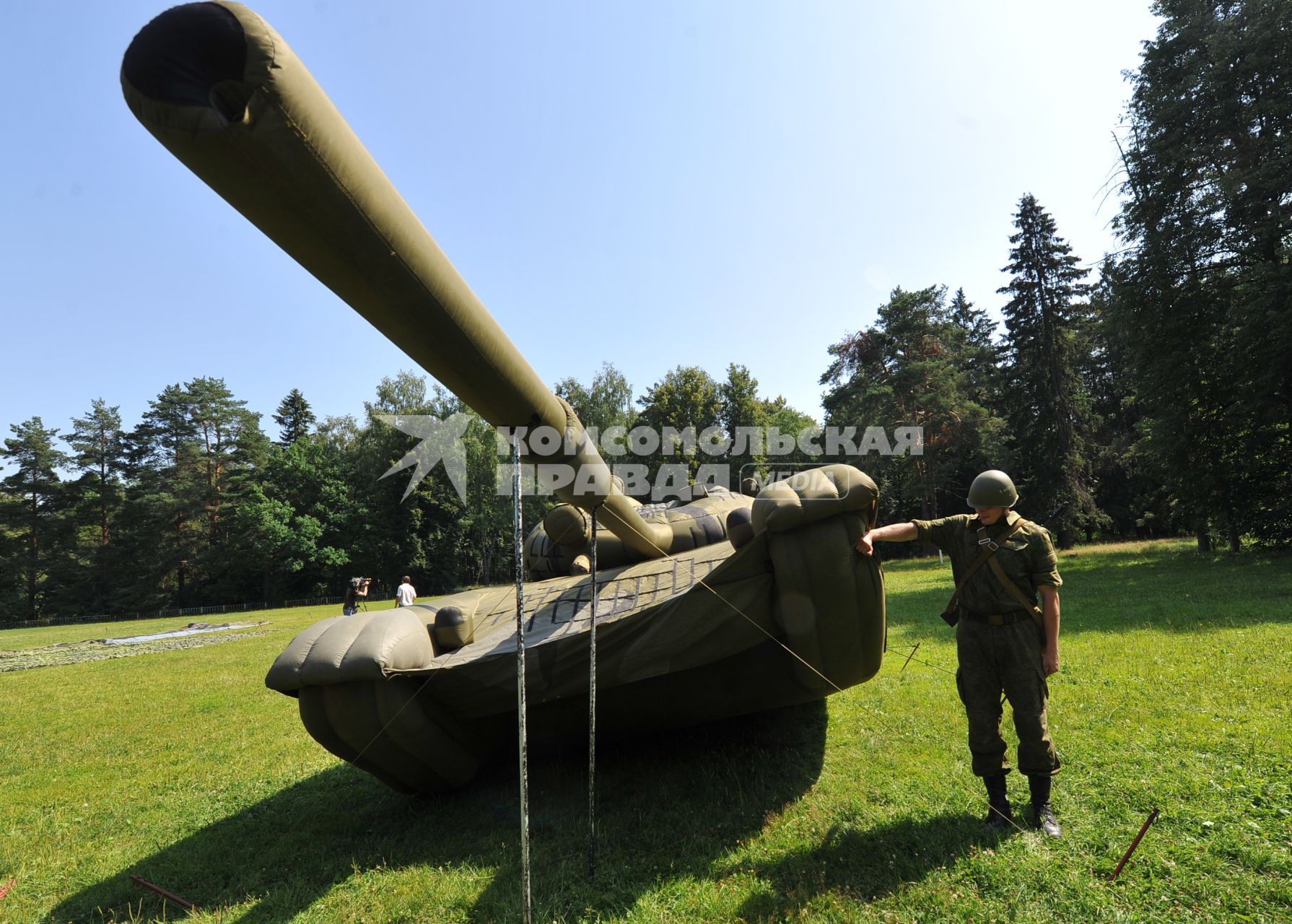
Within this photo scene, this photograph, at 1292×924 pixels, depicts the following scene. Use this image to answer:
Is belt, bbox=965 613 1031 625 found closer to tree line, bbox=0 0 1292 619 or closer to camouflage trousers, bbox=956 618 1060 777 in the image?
camouflage trousers, bbox=956 618 1060 777

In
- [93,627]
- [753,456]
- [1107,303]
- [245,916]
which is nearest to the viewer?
[245,916]

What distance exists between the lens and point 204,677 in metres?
11.2

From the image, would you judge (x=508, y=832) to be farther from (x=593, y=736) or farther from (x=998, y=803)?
(x=998, y=803)

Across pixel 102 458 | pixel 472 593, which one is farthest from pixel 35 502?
pixel 472 593

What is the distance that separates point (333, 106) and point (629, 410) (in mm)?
31106

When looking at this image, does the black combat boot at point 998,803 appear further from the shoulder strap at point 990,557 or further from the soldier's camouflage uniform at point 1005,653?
the shoulder strap at point 990,557

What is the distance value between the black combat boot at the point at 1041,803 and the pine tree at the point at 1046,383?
21.5 metres

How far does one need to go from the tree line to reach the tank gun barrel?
1638cm

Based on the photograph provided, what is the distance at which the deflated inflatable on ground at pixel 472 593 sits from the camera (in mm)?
1510

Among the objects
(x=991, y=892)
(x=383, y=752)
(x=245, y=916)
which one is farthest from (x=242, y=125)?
(x=991, y=892)

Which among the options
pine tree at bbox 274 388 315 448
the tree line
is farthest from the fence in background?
pine tree at bbox 274 388 315 448

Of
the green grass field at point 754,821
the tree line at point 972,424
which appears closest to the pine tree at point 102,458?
the tree line at point 972,424

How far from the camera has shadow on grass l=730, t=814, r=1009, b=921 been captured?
3.05m

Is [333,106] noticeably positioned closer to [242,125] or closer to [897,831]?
[242,125]
